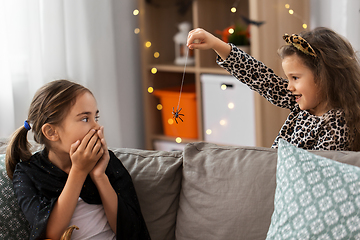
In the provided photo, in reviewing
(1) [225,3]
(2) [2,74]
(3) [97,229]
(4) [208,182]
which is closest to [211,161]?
(4) [208,182]

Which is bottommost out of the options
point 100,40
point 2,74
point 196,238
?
point 196,238

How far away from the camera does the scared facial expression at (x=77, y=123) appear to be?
1.12 metres

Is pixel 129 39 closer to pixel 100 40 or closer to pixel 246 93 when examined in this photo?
pixel 100 40

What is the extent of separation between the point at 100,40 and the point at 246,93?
0.94 meters

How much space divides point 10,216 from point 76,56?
1362 millimetres

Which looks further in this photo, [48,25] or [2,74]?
[48,25]

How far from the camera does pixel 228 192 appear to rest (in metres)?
1.14

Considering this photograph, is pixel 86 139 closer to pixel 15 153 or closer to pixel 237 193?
pixel 15 153

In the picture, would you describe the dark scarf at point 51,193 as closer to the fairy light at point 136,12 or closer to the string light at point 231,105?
the string light at point 231,105

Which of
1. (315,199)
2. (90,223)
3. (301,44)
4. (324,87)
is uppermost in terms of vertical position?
(301,44)

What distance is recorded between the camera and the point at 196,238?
116 centimetres

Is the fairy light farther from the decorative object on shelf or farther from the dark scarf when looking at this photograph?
the dark scarf

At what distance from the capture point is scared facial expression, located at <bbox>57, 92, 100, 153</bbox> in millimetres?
1116

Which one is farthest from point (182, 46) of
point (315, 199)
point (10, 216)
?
point (315, 199)
